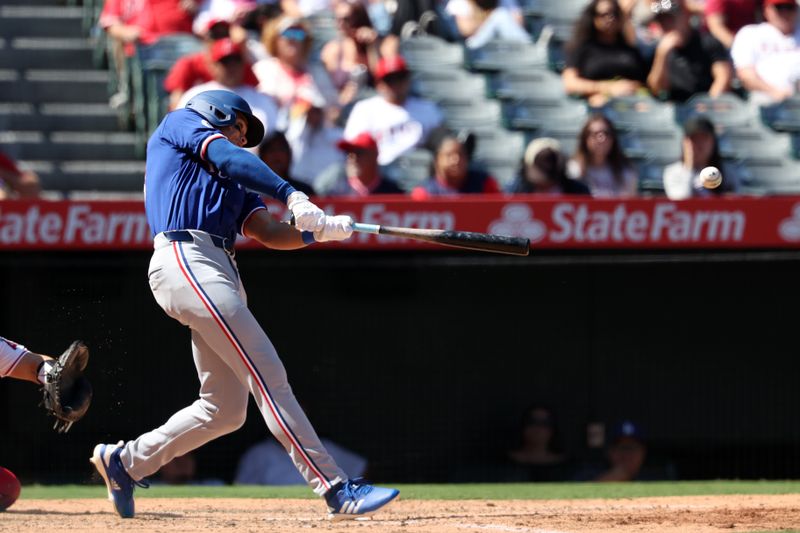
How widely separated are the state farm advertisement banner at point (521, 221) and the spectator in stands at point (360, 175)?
668 millimetres

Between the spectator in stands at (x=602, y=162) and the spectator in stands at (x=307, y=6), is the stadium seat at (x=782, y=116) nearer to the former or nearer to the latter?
the spectator in stands at (x=602, y=162)

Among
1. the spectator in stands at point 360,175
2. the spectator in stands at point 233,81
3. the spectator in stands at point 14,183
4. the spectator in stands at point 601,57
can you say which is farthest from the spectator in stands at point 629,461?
the spectator in stands at point 14,183

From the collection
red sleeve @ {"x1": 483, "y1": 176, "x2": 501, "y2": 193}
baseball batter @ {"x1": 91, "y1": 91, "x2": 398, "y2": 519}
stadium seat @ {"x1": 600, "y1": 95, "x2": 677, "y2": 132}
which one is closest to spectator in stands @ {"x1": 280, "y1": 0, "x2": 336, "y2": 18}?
stadium seat @ {"x1": 600, "y1": 95, "x2": 677, "y2": 132}

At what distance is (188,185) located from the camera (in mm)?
5273

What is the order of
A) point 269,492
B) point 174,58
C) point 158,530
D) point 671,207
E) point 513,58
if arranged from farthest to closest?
point 513,58 < point 174,58 < point 671,207 < point 269,492 < point 158,530

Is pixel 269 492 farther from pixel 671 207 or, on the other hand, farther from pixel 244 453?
pixel 671 207

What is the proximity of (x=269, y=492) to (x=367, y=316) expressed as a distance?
4.80ft

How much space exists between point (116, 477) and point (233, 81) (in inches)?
153

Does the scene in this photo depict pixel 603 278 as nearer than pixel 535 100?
Yes

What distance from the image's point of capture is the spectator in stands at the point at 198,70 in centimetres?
912

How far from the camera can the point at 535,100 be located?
10.0 meters

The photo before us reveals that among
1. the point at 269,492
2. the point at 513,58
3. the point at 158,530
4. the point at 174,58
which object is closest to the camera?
the point at 158,530

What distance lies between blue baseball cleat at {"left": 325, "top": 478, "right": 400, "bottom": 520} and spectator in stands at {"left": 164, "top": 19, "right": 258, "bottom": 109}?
14.4 ft

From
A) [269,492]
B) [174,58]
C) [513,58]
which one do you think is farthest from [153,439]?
[513,58]
